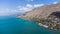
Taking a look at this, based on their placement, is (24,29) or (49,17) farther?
(49,17)

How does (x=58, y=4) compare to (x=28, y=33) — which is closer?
(x=28, y=33)

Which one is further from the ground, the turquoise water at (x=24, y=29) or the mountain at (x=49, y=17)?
the mountain at (x=49, y=17)

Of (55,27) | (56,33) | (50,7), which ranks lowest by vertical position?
(56,33)

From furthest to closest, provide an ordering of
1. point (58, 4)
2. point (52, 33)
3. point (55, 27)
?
point (58, 4) → point (55, 27) → point (52, 33)

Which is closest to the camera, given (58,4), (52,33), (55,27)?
(52,33)

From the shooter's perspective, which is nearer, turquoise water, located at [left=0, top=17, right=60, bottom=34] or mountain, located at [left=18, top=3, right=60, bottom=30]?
turquoise water, located at [left=0, top=17, right=60, bottom=34]

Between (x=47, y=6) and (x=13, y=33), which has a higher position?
(x=47, y=6)

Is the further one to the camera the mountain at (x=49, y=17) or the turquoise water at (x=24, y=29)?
the mountain at (x=49, y=17)

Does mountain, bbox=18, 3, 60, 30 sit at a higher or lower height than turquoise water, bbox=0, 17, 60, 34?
higher

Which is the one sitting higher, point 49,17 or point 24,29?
point 49,17

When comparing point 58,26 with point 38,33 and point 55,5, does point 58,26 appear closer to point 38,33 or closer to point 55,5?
point 38,33

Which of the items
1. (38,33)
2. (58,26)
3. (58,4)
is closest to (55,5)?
(58,4)
